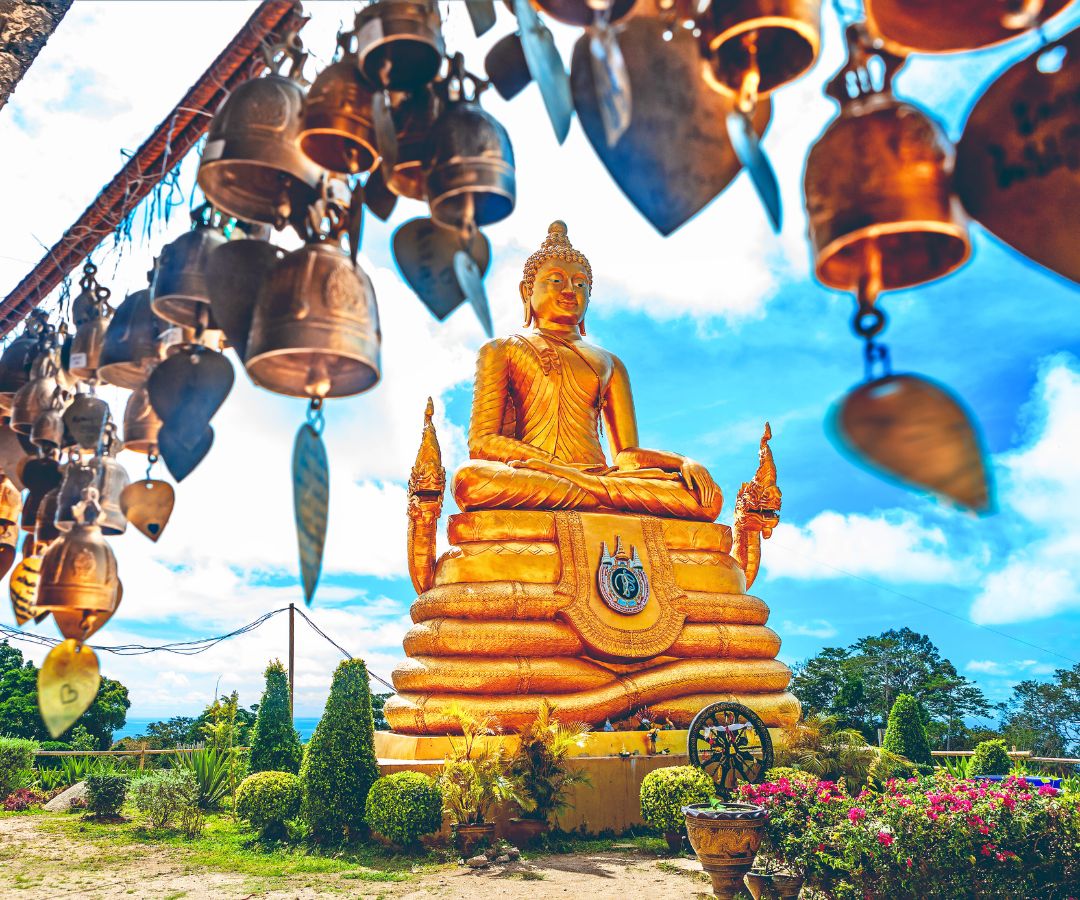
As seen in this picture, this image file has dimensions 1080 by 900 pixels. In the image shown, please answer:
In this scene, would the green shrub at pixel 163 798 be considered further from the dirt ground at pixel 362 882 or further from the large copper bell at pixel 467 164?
the large copper bell at pixel 467 164

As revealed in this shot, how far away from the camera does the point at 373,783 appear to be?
33.6 feet

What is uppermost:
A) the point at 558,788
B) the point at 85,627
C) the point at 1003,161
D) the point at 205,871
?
the point at 1003,161

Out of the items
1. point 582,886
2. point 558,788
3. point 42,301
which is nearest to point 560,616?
point 558,788

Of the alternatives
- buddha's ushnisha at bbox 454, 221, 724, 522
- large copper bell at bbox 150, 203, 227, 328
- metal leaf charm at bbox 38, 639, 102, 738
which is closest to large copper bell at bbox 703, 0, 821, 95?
large copper bell at bbox 150, 203, 227, 328

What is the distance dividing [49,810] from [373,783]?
8.23 m

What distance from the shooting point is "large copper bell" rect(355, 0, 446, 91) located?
183cm

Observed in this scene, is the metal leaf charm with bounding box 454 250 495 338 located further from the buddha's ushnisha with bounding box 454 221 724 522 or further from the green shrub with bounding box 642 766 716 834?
the buddha's ushnisha with bounding box 454 221 724 522

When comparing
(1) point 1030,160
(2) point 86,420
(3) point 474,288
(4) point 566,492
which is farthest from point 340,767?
(1) point 1030,160

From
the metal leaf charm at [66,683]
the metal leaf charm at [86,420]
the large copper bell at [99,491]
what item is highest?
the metal leaf charm at [86,420]

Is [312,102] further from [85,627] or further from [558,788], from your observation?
[558,788]

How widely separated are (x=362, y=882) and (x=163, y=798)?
542cm

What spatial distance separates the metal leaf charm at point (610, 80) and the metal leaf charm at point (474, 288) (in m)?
0.53

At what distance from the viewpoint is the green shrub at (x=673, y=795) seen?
377 inches

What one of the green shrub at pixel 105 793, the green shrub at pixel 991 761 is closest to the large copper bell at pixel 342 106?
the green shrub at pixel 105 793
